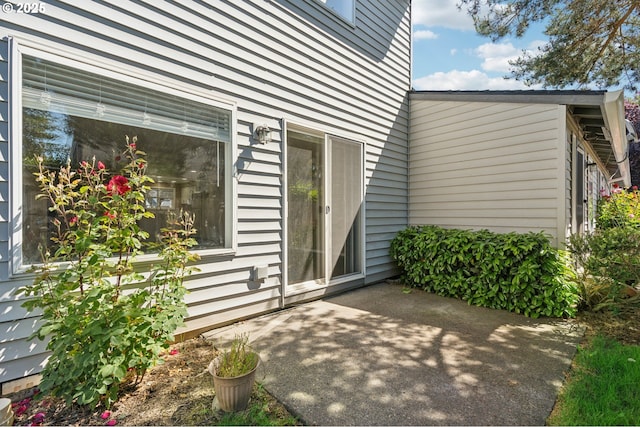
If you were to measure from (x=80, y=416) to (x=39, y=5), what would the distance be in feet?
9.36

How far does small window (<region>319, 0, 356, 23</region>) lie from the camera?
15.1ft

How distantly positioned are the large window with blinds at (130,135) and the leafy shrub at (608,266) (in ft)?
14.2

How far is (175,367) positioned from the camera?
249 centimetres

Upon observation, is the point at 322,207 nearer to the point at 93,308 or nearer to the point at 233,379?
the point at 233,379

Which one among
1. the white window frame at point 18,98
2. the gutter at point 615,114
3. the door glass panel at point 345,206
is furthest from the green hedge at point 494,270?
the white window frame at point 18,98

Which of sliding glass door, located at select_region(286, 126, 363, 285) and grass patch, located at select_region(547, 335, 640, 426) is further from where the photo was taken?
sliding glass door, located at select_region(286, 126, 363, 285)

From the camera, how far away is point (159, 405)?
6.59 ft

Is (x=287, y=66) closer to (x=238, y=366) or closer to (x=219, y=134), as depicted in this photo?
(x=219, y=134)

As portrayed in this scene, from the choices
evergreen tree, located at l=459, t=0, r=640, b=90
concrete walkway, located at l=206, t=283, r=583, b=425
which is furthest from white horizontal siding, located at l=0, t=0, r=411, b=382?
evergreen tree, located at l=459, t=0, r=640, b=90

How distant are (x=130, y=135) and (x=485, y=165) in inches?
193

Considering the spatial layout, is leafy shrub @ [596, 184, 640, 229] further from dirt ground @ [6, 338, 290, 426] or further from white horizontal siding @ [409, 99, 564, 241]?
dirt ground @ [6, 338, 290, 426]

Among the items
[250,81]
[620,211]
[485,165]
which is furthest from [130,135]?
[620,211]

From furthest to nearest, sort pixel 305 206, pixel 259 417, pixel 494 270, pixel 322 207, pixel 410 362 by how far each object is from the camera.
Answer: pixel 322 207 → pixel 305 206 → pixel 494 270 → pixel 410 362 → pixel 259 417

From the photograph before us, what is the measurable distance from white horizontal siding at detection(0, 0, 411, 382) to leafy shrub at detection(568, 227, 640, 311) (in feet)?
8.83
